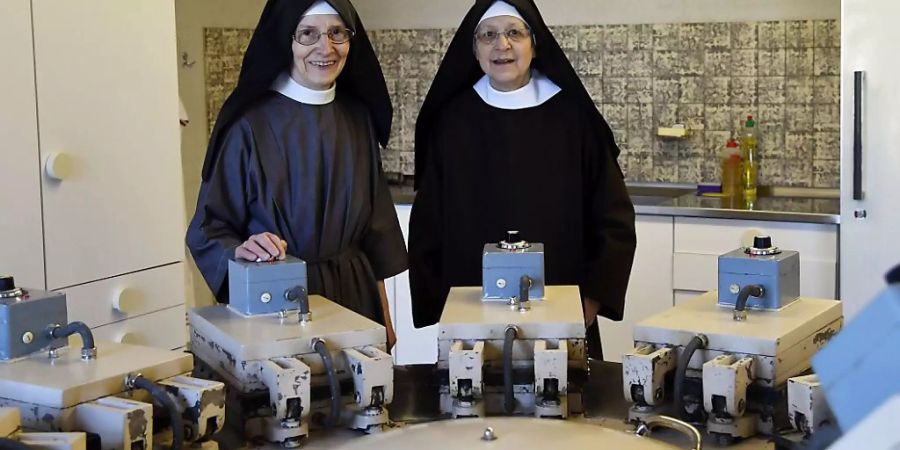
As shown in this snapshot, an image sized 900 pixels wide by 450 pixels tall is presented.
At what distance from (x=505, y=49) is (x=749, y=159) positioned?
1.73 m

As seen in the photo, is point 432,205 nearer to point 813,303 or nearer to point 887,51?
point 813,303

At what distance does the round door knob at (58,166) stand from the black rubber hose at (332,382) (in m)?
1.38

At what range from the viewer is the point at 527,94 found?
2.74 meters

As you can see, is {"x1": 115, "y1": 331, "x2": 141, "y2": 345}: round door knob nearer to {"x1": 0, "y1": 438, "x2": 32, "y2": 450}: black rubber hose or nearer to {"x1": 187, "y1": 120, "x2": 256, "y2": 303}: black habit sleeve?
{"x1": 187, "y1": 120, "x2": 256, "y2": 303}: black habit sleeve

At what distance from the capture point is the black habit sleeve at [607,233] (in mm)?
2615

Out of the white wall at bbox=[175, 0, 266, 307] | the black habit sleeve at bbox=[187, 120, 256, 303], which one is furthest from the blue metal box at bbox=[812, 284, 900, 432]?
the white wall at bbox=[175, 0, 266, 307]

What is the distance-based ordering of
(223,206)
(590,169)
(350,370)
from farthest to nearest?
(590,169) < (223,206) < (350,370)

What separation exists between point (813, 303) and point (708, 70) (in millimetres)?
2360

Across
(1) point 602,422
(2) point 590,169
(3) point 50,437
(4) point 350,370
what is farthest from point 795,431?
(2) point 590,169

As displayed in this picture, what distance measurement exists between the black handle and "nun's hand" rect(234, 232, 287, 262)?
2071 mm

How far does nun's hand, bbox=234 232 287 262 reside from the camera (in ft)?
6.37

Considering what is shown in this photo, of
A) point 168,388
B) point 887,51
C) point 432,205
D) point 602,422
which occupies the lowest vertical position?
point 602,422

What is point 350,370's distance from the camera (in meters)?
1.74

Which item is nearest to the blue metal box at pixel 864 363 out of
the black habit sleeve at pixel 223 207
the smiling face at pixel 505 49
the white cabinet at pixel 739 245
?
the black habit sleeve at pixel 223 207
